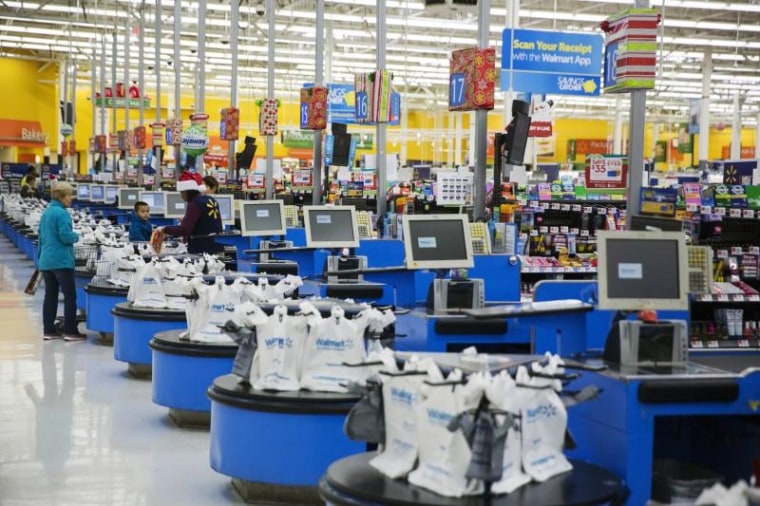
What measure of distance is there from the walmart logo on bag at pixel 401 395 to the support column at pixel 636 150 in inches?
145

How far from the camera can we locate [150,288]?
865 cm

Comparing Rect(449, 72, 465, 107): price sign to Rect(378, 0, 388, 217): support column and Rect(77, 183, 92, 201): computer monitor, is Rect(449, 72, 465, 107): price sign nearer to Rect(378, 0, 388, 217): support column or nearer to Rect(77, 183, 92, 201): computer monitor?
Rect(378, 0, 388, 217): support column

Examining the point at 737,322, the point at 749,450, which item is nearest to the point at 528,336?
the point at 737,322

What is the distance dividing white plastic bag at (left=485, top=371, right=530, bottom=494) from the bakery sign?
4166cm

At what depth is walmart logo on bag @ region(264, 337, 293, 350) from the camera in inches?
209

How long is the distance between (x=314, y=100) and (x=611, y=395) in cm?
1065

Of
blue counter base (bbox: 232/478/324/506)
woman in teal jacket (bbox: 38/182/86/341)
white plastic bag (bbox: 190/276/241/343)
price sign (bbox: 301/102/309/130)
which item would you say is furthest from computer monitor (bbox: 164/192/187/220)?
blue counter base (bbox: 232/478/324/506)

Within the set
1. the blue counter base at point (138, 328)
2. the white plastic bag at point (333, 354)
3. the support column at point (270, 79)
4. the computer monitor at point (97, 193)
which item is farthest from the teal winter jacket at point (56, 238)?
the computer monitor at point (97, 193)

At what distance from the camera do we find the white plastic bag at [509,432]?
3600mm

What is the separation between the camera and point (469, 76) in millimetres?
9508

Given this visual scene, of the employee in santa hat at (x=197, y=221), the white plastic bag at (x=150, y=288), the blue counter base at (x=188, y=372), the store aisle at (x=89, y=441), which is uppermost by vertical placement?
the employee in santa hat at (x=197, y=221)

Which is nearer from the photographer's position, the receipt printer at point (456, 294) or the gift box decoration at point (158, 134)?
the receipt printer at point (456, 294)

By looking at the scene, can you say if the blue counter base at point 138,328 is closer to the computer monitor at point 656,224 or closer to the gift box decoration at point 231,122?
the computer monitor at point 656,224

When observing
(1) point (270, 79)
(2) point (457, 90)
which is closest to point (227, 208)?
(1) point (270, 79)
